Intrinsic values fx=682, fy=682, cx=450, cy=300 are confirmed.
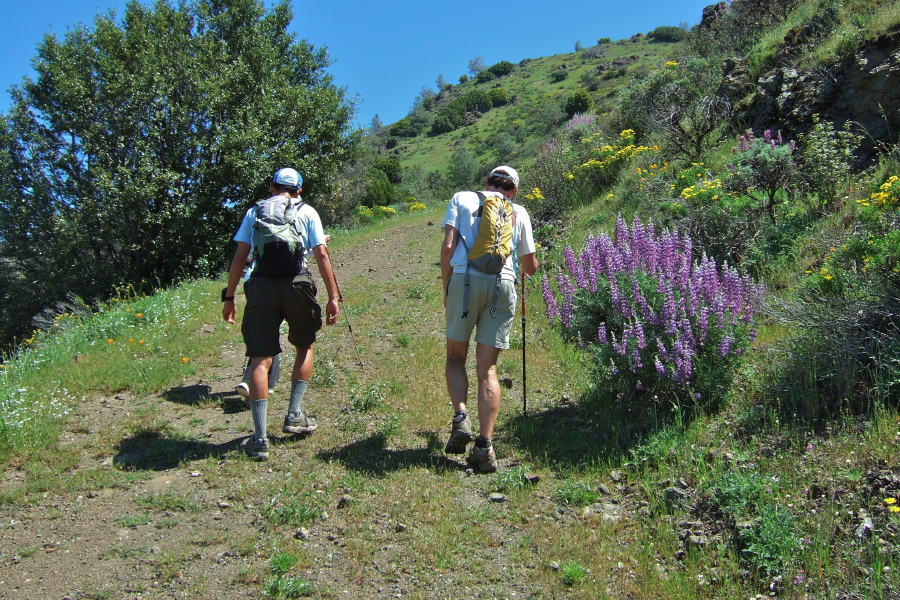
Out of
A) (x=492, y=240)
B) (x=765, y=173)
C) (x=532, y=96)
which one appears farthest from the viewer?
(x=532, y=96)

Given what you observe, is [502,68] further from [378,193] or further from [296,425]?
[296,425]

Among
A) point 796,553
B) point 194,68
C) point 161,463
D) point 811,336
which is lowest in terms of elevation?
point 796,553

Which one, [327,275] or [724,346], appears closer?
[724,346]

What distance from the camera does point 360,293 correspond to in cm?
1084

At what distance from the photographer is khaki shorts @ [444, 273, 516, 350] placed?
4.53 meters

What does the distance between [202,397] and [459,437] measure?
2.85 m

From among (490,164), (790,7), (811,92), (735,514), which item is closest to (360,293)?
(811,92)

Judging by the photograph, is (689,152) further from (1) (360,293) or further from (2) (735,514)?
(2) (735,514)

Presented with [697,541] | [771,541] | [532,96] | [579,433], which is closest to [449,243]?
[579,433]

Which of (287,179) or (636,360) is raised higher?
(287,179)

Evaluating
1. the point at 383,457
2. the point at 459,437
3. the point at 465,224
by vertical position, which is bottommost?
the point at 383,457

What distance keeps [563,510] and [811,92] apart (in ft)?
25.8

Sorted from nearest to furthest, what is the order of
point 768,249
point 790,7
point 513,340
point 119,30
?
point 768,249, point 513,340, point 790,7, point 119,30

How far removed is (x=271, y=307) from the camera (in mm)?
4891
